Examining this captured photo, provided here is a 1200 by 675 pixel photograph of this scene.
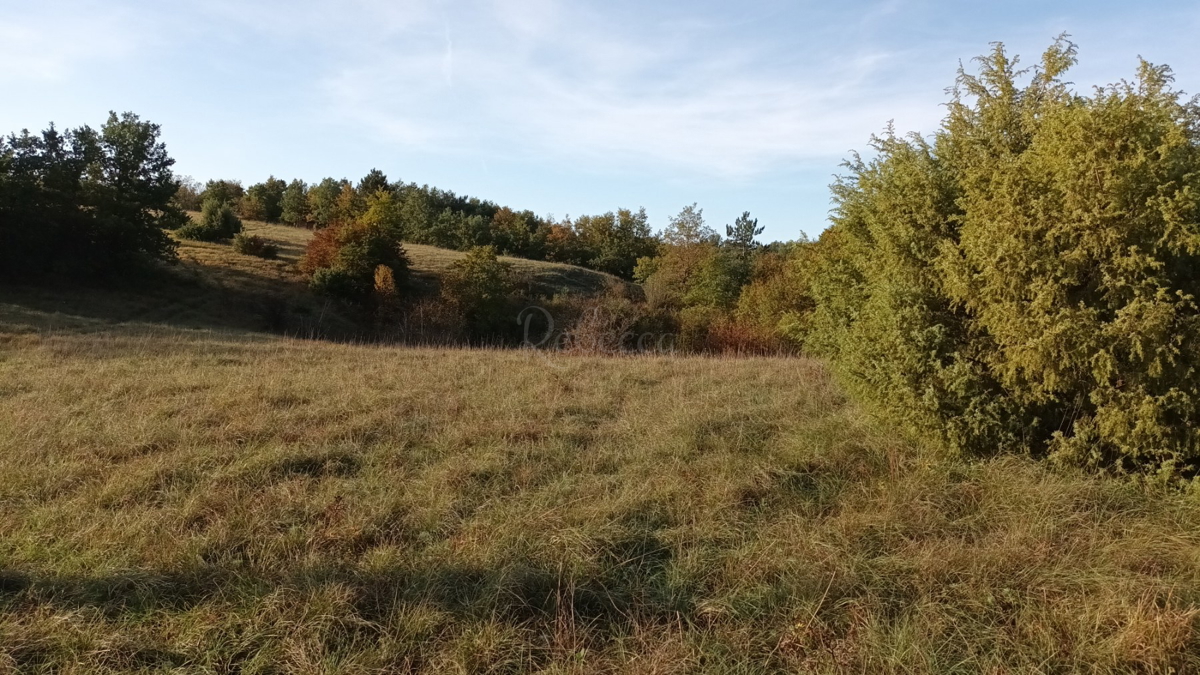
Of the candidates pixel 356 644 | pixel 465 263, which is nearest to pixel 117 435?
pixel 356 644

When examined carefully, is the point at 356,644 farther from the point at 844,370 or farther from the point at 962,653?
the point at 844,370

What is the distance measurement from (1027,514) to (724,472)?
2011 mm

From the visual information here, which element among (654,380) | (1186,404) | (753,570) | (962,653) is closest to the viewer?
(962,653)

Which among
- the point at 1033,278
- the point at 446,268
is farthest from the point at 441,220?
the point at 1033,278

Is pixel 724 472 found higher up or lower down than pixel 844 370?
lower down

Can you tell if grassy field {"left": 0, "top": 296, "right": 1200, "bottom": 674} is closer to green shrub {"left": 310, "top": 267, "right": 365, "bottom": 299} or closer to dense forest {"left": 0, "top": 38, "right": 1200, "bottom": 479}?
dense forest {"left": 0, "top": 38, "right": 1200, "bottom": 479}

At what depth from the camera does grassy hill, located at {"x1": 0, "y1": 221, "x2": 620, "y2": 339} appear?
89.2 feet

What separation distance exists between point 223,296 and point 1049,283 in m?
33.3

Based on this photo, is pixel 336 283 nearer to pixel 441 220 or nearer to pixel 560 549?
pixel 441 220

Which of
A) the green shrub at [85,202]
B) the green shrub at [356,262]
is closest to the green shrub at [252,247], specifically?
the green shrub at [356,262]

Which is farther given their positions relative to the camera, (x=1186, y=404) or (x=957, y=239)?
(x=957, y=239)

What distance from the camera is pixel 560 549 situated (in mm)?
4117

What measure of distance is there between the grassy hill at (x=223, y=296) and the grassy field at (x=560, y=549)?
69.4 feet

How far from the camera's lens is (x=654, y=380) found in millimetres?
10383
